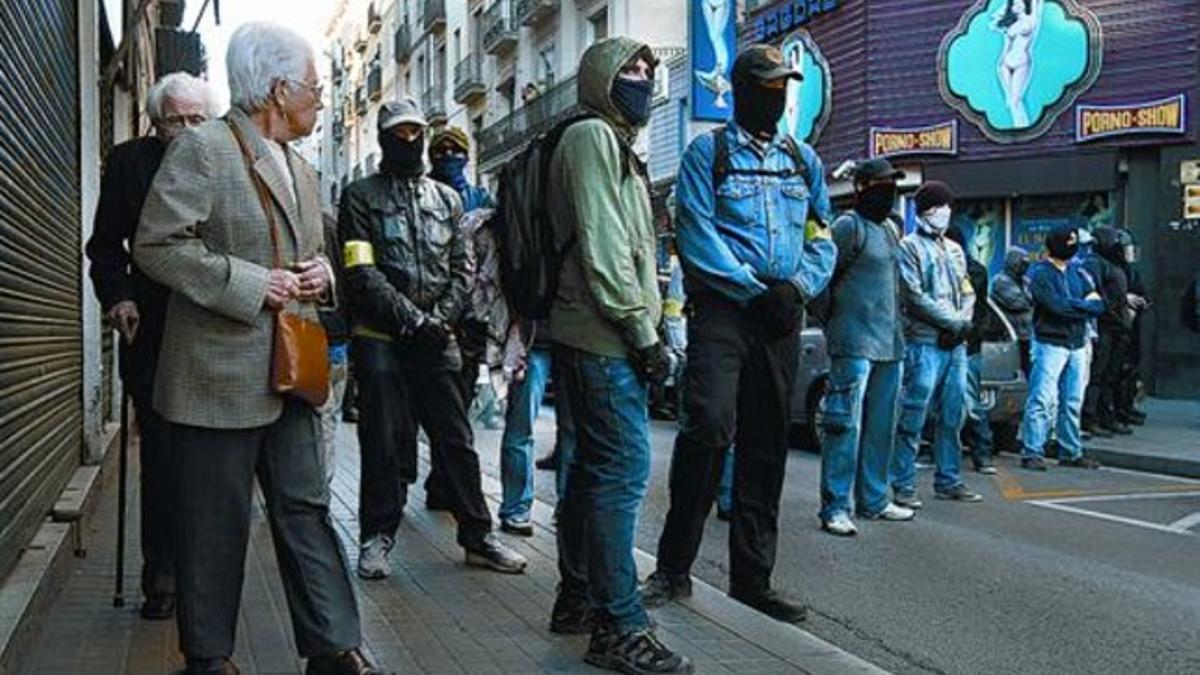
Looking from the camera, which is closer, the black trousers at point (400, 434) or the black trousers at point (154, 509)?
the black trousers at point (154, 509)

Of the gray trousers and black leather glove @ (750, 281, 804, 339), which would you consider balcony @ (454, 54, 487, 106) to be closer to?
black leather glove @ (750, 281, 804, 339)

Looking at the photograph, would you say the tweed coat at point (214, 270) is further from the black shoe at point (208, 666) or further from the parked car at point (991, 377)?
the parked car at point (991, 377)

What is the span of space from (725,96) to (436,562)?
890cm

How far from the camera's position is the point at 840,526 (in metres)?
7.39

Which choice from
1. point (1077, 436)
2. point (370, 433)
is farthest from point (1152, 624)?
point (1077, 436)

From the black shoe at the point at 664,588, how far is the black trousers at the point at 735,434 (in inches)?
1.2

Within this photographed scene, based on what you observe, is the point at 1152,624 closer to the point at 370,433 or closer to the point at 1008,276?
the point at 370,433

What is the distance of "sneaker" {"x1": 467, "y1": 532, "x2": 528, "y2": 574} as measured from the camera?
5688mm

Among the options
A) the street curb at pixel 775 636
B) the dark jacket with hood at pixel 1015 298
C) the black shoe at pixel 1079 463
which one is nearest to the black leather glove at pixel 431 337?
the street curb at pixel 775 636

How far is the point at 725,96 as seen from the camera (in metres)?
13.9

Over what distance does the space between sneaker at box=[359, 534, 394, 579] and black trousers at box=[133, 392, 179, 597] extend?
0.87 m

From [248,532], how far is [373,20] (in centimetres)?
6546

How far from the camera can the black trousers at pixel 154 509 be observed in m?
4.84

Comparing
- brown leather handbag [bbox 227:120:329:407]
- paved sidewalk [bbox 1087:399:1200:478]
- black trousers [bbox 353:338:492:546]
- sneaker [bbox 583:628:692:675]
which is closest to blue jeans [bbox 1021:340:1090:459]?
paved sidewalk [bbox 1087:399:1200:478]
